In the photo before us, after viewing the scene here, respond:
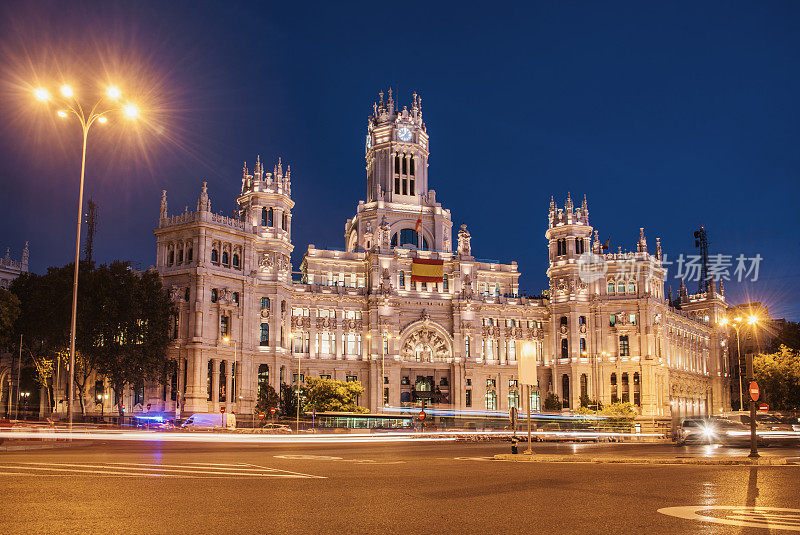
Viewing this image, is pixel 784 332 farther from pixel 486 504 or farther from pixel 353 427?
pixel 486 504

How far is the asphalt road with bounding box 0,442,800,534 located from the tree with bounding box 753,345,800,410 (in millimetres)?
Result: 74678

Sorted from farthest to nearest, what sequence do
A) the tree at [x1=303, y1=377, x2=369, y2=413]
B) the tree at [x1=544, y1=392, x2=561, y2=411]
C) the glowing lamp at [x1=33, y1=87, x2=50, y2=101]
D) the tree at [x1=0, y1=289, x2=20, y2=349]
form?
1. the tree at [x1=544, y1=392, x2=561, y2=411]
2. the tree at [x1=303, y1=377, x2=369, y2=413]
3. the tree at [x1=0, y1=289, x2=20, y2=349]
4. the glowing lamp at [x1=33, y1=87, x2=50, y2=101]

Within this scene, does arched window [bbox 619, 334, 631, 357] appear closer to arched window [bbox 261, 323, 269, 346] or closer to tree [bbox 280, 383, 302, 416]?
arched window [bbox 261, 323, 269, 346]

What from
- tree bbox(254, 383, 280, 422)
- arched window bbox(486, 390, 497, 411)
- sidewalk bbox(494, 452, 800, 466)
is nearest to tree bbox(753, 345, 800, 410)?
arched window bbox(486, 390, 497, 411)

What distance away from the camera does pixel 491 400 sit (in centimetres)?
11188

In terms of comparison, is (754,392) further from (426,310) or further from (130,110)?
(426,310)

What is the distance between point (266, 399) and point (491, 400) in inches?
1535

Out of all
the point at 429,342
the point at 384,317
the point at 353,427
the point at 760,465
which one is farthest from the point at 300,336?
the point at 760,465

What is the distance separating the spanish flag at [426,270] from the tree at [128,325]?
37533mm

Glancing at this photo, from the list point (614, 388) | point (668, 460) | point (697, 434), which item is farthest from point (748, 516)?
point (614, 388)

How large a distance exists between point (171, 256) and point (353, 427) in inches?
1324

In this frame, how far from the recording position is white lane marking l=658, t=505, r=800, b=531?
12.1 metres

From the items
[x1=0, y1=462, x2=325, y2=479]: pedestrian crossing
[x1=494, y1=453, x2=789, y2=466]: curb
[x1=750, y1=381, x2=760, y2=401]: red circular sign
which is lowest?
[x1=494, y1=453, x2=789, y2=466]: curb

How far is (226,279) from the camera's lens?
91438mm
